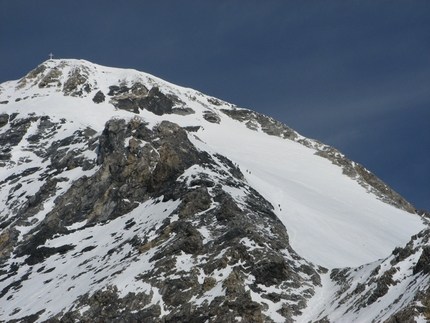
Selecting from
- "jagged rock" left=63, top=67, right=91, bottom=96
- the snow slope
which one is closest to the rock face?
the snow slope

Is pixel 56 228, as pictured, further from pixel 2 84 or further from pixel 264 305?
pixel 2 84

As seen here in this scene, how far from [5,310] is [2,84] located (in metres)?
90.5

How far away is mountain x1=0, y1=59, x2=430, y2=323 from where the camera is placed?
49.8 m

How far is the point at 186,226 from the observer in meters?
60.2

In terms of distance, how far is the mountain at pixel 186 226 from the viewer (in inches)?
1959

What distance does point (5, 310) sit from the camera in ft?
198

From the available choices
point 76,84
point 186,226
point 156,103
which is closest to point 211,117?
point 156,103

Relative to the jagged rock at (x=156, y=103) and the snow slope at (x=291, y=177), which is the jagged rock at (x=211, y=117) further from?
the jagged rock at (x=156, y=103)

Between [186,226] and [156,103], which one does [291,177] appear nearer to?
[156,103]

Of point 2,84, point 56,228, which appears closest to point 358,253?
point 56,228

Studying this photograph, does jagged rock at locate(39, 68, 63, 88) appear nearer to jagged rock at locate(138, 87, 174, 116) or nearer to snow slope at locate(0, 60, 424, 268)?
snow slope at locate(0, 60, 424, 268)

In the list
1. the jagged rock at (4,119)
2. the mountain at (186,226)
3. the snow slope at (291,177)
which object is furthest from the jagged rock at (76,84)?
the jagged rock at (4,119)

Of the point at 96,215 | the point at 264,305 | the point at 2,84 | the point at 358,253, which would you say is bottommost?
the point at 264,305

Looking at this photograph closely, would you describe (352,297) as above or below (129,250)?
below
